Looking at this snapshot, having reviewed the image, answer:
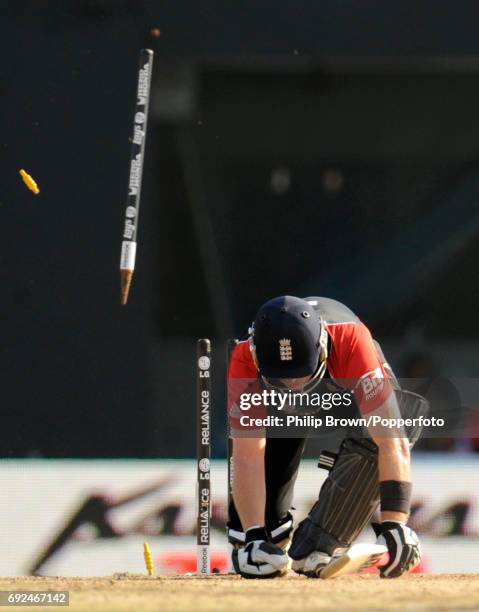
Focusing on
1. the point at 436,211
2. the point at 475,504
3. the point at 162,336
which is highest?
the point at 436,211

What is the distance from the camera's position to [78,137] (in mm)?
11039

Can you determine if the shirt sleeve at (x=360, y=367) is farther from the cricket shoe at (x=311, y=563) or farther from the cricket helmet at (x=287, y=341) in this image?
the cricket shoe at (x=311, y=563)

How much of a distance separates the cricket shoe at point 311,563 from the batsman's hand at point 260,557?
0.24 meters

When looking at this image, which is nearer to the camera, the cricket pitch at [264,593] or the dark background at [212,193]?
the cricket pitch at [264,593]

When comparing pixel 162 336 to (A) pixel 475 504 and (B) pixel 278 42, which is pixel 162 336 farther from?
(A) pixel 475 504

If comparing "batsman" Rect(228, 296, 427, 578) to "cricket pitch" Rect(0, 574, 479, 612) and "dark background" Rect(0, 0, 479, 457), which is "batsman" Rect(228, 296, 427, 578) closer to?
"cricket pitch" Rect(0, 574, 479, 612)

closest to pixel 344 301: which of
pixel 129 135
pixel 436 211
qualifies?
pixel 436 211

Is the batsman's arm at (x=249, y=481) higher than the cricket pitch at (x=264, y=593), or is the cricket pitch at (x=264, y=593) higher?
the batsman's arm at (x=249, y=481)

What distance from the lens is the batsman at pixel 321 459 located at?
662 centimetres

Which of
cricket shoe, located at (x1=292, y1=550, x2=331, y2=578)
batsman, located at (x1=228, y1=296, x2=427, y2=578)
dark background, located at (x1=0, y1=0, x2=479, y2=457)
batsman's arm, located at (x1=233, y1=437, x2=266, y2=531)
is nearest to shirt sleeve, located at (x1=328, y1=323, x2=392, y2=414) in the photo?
batsman, located at (x1=228, y1=296, x2=427, y2=578)

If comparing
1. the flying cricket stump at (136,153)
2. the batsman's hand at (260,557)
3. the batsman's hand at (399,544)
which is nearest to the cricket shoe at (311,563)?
the batsman's hand at (260,557)

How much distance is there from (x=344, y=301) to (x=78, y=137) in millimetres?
3093

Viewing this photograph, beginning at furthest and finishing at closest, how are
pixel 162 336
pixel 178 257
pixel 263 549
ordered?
pixel 178 257 < pixel 162 336 < pixel 263 549

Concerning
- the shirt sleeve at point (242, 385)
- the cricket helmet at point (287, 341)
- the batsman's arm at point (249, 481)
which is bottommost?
the batsman's arm at point (249, 481)
